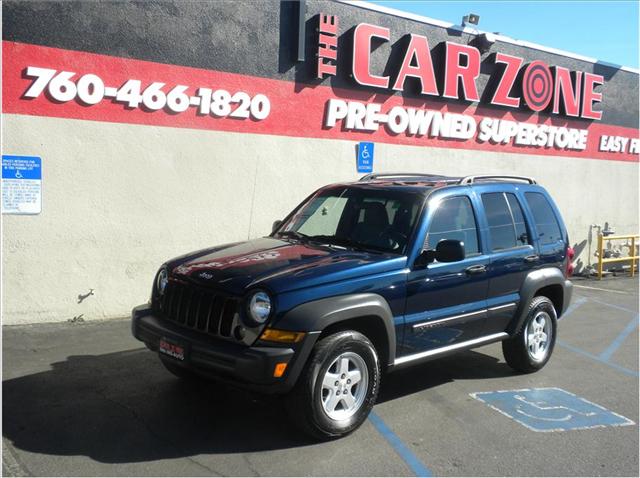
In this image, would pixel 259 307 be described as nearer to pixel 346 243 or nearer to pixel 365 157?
pixel 346 243

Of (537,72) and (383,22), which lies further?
(537,72)

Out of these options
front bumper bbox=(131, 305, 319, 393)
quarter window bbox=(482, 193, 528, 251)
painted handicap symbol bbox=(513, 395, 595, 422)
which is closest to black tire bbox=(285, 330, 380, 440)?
front bumper bbox=(131, 305, 319, 393)

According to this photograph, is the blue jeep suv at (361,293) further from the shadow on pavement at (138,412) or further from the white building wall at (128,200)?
the white building wall at (128,200)

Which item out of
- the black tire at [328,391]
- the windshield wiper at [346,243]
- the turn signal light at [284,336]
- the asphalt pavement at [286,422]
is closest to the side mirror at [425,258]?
the windshield wiper at [346,243]

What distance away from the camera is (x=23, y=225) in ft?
24.1

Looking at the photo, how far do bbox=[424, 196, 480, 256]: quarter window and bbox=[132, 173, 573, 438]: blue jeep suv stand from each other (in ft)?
0.04

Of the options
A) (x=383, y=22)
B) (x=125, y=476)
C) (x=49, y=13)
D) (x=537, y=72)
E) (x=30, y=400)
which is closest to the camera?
(x=125, y=476)

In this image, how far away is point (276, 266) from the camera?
4602 millimetres

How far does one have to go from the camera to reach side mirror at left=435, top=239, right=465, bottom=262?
4.91 m

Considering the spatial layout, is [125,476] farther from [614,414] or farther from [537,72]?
[537,72]

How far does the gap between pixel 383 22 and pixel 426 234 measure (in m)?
5.97

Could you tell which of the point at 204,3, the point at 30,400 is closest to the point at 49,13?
the point at 204,3

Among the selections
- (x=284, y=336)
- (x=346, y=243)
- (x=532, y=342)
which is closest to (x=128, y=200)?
(x=346, y=243)

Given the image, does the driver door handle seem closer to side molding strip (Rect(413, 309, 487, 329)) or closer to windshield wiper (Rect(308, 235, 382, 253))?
side molding strip (Rect(413, 309, 487, 329))
